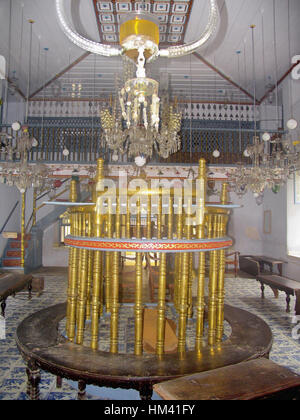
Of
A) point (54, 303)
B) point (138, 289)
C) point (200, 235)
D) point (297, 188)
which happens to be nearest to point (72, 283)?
point (138, 289)

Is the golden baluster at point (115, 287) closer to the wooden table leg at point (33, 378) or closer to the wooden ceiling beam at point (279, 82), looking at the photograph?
the wooden table leg at point (33, 378)

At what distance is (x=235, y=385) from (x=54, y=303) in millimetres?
5419

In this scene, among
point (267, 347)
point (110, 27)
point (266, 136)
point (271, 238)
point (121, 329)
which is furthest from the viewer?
point (271, 238)

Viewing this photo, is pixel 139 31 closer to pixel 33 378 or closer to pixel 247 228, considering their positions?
pixel 33 378

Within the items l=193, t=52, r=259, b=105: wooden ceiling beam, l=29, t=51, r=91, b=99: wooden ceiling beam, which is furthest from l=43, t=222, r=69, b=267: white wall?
l=193, t=52, r=259, b=105: wooden ceiling beam

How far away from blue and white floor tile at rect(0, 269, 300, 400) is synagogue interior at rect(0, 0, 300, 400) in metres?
0.03

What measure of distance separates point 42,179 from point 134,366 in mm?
6187

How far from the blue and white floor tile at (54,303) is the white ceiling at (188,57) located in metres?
5.87

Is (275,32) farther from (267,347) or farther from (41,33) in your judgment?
(267,347)

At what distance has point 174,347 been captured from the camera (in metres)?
2.87

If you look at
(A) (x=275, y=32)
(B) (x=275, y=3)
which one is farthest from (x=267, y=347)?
(A) (x=275, y=32)

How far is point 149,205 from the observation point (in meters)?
2.06

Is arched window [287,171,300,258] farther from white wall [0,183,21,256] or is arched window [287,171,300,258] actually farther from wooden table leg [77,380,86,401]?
white wall [0,183,21,256]

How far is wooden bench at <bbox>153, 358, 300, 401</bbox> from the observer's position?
165 cm
